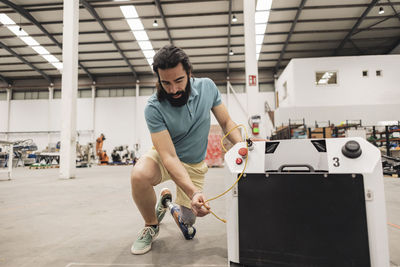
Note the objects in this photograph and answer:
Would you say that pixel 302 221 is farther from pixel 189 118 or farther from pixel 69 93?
pixel 69 93

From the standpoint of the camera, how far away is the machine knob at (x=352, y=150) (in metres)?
0.72

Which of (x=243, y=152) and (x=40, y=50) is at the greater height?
(x=40, y=50)

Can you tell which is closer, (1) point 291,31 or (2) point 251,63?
(2) point 251,63

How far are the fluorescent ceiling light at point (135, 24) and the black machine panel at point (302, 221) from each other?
8.59m

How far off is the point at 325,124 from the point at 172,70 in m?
8.71

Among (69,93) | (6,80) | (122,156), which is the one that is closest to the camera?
(69,93)

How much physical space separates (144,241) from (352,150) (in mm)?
902

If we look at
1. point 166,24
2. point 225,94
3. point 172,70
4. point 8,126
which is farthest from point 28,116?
point 172,70

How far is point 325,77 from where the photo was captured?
367 inches

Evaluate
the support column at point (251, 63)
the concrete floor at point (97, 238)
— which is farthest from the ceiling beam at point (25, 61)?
the concrete floor at point (97, 238)

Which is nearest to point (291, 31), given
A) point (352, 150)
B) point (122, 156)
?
point (122, 156)

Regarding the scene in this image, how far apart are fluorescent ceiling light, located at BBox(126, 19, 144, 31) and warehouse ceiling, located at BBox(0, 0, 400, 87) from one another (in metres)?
0.16

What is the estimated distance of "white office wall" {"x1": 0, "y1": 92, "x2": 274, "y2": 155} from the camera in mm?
11750

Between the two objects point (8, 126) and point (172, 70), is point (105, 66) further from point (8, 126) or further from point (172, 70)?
point (172, 70)
